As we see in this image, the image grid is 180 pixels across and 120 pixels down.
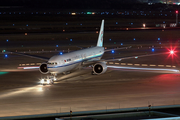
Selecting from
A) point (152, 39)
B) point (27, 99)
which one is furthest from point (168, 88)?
point (152, 39)

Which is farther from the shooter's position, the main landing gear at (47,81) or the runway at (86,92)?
the main landing gear at (47,81)

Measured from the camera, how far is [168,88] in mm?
34875

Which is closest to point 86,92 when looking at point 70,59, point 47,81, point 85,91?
point 85,91

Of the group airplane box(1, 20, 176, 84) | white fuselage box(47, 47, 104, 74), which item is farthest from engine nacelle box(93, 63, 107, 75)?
white fuselage box(47, 47, 104, 74)

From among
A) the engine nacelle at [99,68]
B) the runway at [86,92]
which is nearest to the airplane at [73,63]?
the engine nacelle at [99,68]

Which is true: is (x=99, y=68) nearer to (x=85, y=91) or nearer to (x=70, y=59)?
(x=70, y=59)

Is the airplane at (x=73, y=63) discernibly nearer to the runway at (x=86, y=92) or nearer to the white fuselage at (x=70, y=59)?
the white fuselage at (x=70, y=59)

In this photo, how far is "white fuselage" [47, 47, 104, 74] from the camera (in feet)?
128

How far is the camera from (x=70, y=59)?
41531 millimetres

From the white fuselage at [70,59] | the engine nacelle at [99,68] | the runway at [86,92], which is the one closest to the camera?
the runway at [86,92]

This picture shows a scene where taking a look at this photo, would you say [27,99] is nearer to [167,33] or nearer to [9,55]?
[9,55]

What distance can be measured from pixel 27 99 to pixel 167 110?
14517 mm

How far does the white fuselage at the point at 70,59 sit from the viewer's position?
3894 cm

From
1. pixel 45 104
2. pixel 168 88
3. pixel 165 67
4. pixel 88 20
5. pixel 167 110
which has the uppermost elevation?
pixel 88 20
